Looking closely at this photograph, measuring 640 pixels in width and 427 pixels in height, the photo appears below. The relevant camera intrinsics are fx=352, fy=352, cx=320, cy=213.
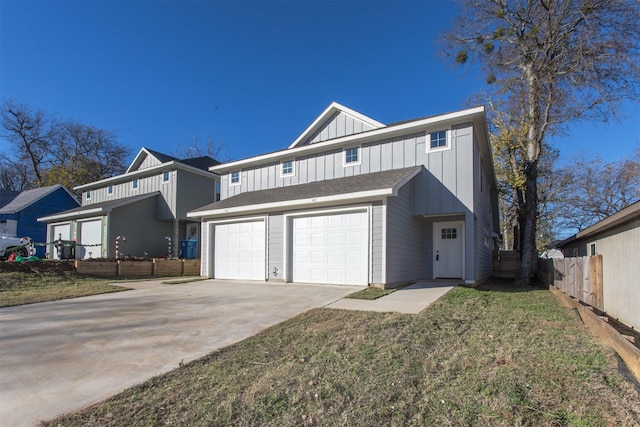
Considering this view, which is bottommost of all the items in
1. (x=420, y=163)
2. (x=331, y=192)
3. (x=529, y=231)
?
(x=529, y=231)

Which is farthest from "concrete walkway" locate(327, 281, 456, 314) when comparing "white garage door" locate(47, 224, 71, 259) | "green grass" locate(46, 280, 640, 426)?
"white garage door" locate(47, 224, 71, 259)

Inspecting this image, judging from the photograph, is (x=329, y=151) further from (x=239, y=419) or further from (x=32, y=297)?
(x=239, y=419)

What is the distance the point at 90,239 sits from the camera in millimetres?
19234

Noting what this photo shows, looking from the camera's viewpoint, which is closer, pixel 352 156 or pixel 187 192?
pixel 352 156

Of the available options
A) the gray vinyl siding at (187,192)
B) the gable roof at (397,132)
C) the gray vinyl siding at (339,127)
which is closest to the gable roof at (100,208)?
the gray vinyl siding at (187,192)

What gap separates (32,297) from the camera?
8539mm

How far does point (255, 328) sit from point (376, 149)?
28.1 feet

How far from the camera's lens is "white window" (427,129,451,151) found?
11095 mm

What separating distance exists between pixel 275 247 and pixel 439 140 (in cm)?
632

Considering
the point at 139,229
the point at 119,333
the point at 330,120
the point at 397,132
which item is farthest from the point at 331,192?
the point at 139,229

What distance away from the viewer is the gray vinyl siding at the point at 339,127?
1490cm

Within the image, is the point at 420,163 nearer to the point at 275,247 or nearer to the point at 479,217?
the point at 479,217

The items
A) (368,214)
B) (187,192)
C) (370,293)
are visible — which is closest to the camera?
(370,293)

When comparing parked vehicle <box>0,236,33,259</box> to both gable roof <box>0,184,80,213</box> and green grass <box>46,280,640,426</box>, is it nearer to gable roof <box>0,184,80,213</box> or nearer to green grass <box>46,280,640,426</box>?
gable roof <box>0,184,80,213</box>
